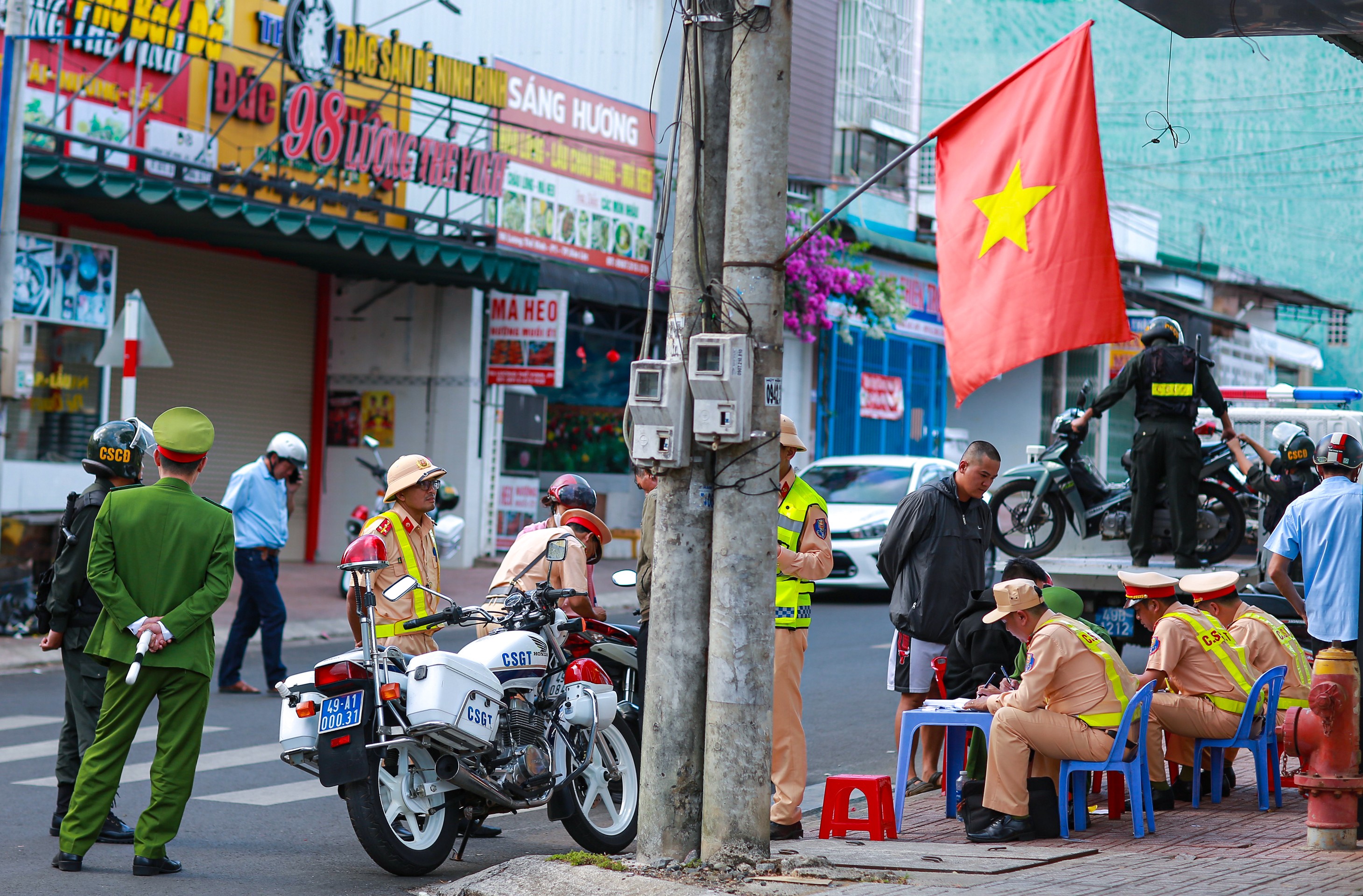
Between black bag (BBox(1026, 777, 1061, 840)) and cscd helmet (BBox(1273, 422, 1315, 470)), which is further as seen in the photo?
cscd helmet (BBox(1273, 422, 1315, 470))

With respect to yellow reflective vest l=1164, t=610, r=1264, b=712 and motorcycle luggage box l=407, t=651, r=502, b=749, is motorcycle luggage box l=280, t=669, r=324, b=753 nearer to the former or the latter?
motorcycle luggage box l=407, t=651, r=502, b=749

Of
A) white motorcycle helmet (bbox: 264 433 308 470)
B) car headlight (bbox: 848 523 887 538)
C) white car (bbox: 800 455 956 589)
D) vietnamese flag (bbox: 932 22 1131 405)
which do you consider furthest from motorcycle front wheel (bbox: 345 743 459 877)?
car headlight (bbox: 848 523 887 538)

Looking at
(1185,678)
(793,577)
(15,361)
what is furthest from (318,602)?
(1185,678)

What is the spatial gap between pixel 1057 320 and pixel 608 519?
18925 millimetres

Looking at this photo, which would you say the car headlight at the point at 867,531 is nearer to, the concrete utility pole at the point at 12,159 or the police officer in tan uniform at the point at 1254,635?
the concrete utility pole at the point at 12,159

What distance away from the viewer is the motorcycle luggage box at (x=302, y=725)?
654 cm

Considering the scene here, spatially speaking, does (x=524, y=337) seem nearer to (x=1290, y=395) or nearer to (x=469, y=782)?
(x=1290, y=395)

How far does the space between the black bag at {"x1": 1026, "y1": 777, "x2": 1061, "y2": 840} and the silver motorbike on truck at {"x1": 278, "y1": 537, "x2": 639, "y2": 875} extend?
1.88 meters

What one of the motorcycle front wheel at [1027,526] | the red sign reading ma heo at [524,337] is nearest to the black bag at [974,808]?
the motorcycle front wheel at [1027,526]

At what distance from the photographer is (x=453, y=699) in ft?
21.4

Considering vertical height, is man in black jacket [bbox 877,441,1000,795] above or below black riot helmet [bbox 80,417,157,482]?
below

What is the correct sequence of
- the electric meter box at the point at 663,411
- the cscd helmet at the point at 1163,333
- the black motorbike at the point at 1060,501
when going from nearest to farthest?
1. the electric meter box at the point at 663,411
2. the cscd helmet at the point at 1163,333
3. the black motorbike at the point at 1060,501

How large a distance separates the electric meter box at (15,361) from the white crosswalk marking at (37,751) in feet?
17.0

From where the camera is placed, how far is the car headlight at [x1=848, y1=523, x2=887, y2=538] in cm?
1820
